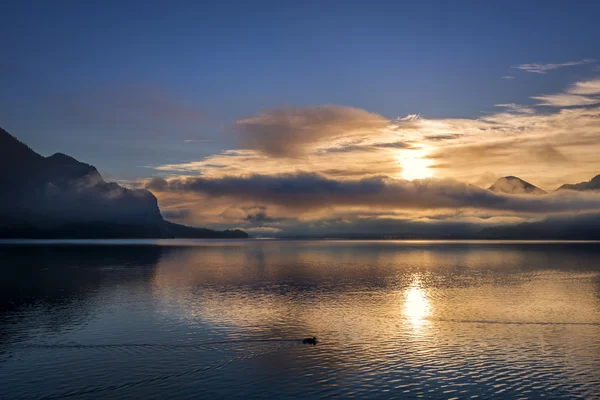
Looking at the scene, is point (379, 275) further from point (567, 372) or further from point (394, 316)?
point (567, 372)

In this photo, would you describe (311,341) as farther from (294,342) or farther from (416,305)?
(416,305)

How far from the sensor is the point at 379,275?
153 metres

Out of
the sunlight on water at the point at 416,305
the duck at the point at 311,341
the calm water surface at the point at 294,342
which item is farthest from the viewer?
the sunlight on water at the point at 416,305

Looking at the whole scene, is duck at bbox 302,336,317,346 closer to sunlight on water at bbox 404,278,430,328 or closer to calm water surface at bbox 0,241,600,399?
calm water surface at bbox 0,241,600,399

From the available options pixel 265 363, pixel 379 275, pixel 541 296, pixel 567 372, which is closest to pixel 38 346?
pixel 265 363

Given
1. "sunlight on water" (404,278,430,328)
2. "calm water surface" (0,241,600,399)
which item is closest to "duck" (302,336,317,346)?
"calm water surface" (0,241,600,399)

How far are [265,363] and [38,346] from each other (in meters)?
28.7

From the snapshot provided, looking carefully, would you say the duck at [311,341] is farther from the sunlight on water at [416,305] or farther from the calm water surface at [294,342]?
the sunlight on water at [416,305]

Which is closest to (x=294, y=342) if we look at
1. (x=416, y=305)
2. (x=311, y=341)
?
(x=311, y=341)

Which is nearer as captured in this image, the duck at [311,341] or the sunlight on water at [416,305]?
the duck at [311,341]

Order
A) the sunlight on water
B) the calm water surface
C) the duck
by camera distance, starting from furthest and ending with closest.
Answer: the sunlight on water
the duck
the calm water surface

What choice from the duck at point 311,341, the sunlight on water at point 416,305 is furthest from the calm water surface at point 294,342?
the duck at point 311,341

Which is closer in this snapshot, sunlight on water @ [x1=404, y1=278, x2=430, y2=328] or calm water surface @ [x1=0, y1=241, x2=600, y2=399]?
calm water surface @ [x1=0, y1=241, x2=600, y2=399]

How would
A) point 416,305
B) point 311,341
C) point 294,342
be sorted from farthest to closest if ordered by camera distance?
point 416,305, point 294,342, point 311,341
